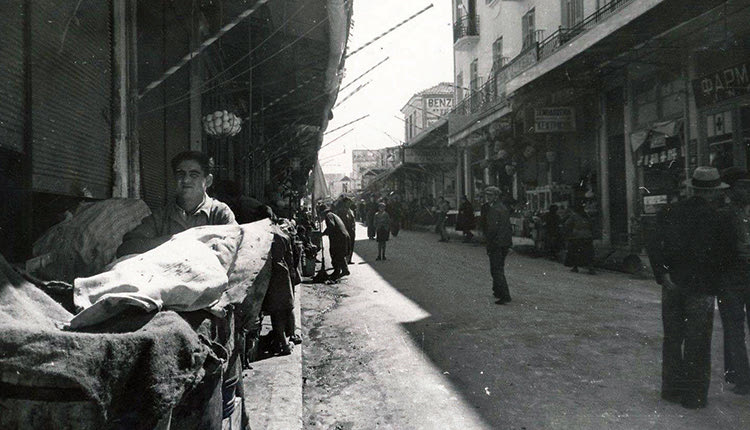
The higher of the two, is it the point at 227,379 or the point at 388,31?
the point at 388,31

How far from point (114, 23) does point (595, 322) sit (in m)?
6.30

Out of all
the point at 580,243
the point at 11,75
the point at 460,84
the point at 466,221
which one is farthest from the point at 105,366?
the point at 460,84

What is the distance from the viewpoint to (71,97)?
4.38 m

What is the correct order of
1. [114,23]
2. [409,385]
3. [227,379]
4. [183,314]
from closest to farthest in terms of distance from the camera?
1. [183,314]
2. [227,379]
3. [409,385]
4. [114,23]

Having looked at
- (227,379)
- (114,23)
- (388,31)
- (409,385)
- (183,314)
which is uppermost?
(388,31)

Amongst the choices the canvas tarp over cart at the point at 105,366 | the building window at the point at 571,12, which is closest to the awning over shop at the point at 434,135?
the building window at the point at 571,12

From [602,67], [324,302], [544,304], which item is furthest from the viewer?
[602,67]

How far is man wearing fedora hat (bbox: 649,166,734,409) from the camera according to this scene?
434cm

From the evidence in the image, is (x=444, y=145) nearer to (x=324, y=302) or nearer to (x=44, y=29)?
(x=324, y=302)

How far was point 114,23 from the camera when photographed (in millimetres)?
5359

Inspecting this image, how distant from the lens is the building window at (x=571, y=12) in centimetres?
1923

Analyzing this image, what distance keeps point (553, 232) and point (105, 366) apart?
1584cm

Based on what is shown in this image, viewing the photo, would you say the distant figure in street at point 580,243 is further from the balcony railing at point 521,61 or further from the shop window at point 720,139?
the balcony railing at point 521,61

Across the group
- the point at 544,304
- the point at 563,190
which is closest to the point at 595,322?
the point at 544,304
